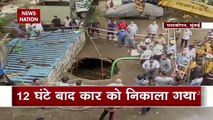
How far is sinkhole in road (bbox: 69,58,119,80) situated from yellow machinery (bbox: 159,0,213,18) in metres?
6.16

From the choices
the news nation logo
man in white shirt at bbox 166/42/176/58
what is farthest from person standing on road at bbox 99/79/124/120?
man in white shirt at bbox 166/42/176/58

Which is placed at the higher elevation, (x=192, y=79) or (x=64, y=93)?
(x=64, y=93)

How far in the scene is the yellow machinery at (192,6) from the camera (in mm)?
23448

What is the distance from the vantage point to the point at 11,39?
1941 cm

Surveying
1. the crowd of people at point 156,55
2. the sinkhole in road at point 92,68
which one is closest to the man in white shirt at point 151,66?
the crowd of people at point 156,55

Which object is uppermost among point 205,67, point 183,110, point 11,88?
point 11,88

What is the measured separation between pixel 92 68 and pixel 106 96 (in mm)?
12856

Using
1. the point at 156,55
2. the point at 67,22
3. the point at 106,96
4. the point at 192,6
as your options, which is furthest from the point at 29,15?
the point at 192,6

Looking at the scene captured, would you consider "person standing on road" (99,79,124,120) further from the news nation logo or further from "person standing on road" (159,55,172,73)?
the news nation logo

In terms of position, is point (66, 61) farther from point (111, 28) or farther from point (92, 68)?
point (111, 28)

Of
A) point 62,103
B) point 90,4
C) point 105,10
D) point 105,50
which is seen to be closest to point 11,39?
point 105,50

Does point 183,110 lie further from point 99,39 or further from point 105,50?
point 99,39

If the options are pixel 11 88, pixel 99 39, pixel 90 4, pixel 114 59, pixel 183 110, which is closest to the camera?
pixel 11 88

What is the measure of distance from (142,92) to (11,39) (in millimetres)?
13112
